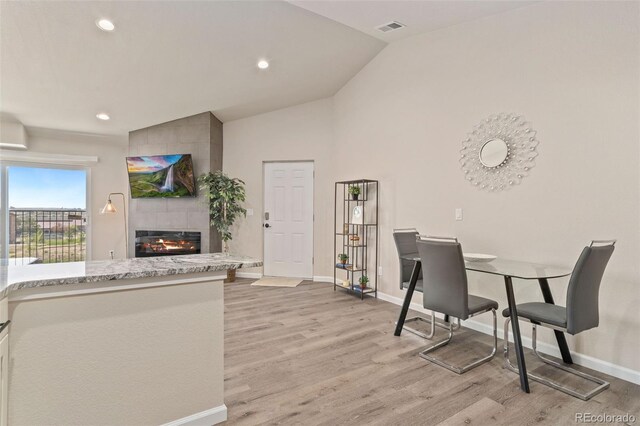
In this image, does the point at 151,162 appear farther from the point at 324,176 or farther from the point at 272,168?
the point at 324,176

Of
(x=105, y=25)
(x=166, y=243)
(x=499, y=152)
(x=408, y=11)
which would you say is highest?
(x=408, y=11)

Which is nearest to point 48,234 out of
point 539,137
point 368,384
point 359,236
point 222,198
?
point 222,198

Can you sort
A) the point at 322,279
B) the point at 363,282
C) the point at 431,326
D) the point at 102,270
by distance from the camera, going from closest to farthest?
the point at 102,270
the point at 431,326
the point at 363,282
the point at 322,279

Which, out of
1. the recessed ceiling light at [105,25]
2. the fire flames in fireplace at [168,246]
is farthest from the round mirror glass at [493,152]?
the fire flames in fireplace at [168,246]

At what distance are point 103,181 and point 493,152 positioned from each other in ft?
22.2

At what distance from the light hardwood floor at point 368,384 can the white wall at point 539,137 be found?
715mm

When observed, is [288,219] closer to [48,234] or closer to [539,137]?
[539,137]

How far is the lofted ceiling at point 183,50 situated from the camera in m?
3.01

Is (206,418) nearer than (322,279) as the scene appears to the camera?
Yes

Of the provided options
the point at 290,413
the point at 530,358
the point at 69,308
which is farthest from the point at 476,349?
the point at 69,308

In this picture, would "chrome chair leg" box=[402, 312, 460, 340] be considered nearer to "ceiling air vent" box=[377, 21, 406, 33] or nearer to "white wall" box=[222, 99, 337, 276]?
"white wall" box=[222, 99, 337, 276]

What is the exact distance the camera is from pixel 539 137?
9.41ft

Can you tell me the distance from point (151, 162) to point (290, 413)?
502 centimetres

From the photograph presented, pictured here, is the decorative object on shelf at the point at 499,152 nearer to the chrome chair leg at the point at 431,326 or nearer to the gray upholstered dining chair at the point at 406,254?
the gray upholstered dining chair at the point at 406,254
